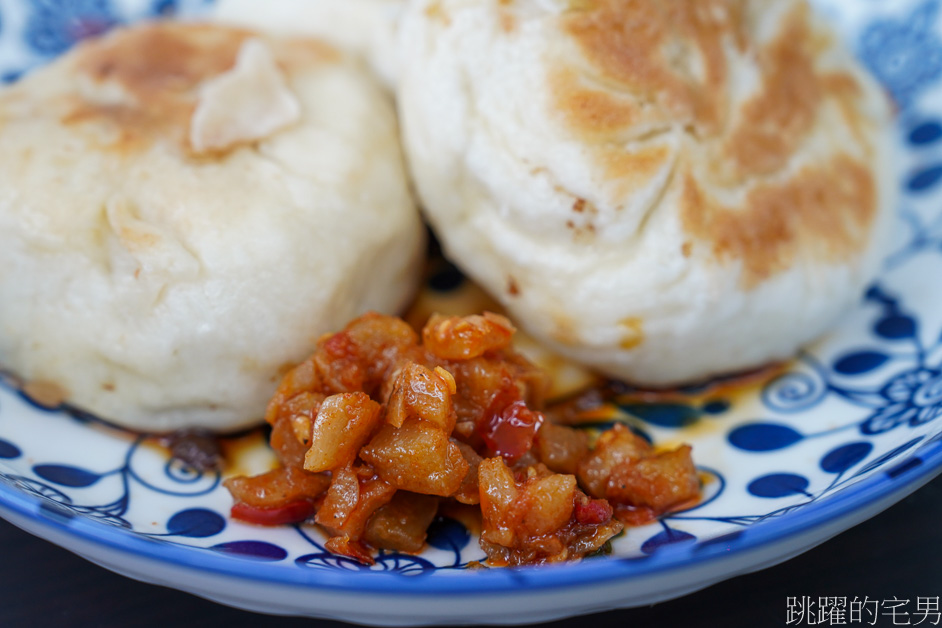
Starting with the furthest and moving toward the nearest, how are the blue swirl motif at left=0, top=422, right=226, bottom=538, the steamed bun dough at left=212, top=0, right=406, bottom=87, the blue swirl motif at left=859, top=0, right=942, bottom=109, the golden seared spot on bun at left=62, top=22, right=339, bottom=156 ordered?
the blue swirl motif at left=859, top=0, right=942, bottom=109, the steamed bun dough at left=212, top=0, right=406, bottom=87, the golden seared spot on bun at left=62, top=22, right=339, bottom=156, the blue swirl motif at left=0, top=422, right=226, bottom=538

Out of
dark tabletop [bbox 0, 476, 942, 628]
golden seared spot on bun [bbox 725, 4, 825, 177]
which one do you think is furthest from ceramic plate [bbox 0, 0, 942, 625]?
golden seared spot on bun [bbox 725, 4, 825, 177]

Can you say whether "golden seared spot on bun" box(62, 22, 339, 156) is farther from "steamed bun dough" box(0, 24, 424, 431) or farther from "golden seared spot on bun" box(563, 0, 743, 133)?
"golden seared spot on bun" box(563, 0, 743, 133)

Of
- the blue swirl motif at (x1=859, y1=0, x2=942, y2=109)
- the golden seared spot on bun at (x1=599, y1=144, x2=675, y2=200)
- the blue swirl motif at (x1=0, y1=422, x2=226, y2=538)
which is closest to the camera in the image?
the blue swirl motif at (x1=0, y1=422, x2=226, y2=538)

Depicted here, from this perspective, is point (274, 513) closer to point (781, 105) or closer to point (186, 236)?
point (186, 236)

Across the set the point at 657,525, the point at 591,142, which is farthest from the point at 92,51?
the point at 657,525

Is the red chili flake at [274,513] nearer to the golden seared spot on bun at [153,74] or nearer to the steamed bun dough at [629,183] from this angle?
the steamed bun dough at [629,183]

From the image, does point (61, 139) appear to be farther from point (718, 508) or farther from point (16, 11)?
point (718, 508)

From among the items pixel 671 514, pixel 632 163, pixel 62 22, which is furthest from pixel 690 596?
pixel 62 22

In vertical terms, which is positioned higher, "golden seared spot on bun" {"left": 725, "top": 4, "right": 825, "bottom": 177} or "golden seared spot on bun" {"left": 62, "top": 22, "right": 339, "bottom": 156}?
"golden seared spot on bun" {"left": 725, "top": 4, "right": 825, "bottom": 177}
